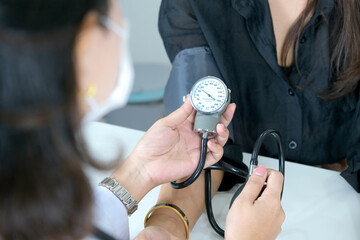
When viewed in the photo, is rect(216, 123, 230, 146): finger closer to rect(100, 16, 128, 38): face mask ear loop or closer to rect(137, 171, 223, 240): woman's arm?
rect(137, 171, 223, 240): woman's arm

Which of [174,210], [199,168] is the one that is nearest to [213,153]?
[199,168]

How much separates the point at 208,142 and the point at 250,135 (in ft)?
1.28

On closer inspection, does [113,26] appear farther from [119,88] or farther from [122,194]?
[122,194]

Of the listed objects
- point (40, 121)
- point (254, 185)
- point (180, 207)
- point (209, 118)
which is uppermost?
point (40, 121)

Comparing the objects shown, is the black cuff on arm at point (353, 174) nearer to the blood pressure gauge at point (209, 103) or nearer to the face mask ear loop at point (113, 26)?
the blood pressure gauge at point (209, 103)

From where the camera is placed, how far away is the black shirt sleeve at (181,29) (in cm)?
112

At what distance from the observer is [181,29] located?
113 centimetres

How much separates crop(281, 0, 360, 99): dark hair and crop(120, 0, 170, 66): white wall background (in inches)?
48.4

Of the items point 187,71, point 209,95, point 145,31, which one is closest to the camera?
point 209,95

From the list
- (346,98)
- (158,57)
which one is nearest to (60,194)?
(346,98)

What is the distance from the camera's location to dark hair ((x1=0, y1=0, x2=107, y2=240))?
0.35 metres

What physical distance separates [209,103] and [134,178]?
0.25 meters

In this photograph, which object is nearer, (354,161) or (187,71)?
(354,161)

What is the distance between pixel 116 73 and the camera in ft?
1.66
